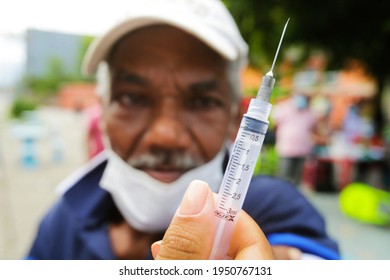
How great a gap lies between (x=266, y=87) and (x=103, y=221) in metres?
0.46

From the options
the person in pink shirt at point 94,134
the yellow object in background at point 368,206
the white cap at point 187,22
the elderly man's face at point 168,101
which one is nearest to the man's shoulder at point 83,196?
the elderly man's face at point 168,101

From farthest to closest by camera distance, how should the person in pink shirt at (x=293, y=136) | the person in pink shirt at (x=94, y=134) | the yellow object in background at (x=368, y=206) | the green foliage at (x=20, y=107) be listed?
the green foliage at (x=20, y=107), the person in pink shirt at (x=293, y=136), the yellow object in background at (x=368, y=206), the person in pink shirt at (x=94, y=134)

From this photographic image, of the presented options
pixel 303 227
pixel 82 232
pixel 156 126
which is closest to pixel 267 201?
pixel 303 227

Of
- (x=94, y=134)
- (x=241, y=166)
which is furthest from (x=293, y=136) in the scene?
(x=241, y=166)

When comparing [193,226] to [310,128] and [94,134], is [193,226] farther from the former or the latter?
[310,128]

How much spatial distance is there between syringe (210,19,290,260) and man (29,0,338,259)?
0.65 feet

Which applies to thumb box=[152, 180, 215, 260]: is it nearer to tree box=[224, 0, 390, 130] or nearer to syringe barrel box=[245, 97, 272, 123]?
syringe barrel box=[245, 97, 272, 123]

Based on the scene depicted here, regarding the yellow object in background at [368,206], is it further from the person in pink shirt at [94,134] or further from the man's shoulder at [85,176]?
the man's shoulder at [85,176]

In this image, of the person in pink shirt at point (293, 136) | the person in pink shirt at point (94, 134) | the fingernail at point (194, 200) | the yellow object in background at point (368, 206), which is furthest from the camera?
the person in pink shirt at point (293, 136)

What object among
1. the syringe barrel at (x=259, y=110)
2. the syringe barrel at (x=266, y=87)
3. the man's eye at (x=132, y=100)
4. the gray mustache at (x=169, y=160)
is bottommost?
the gray mustache at (x=169, y=160)

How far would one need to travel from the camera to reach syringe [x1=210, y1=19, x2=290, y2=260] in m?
0.36

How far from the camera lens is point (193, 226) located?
341mm

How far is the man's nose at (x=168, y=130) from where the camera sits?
61 cm

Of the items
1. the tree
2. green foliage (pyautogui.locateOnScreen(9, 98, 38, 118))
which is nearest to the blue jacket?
the tree
